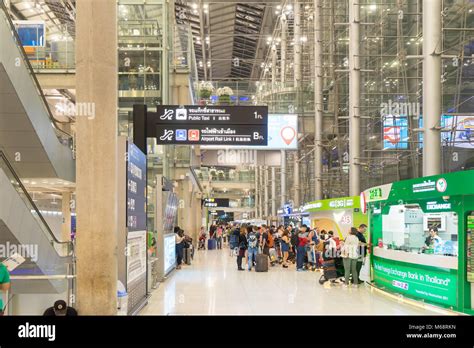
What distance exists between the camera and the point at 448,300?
31.1 feet

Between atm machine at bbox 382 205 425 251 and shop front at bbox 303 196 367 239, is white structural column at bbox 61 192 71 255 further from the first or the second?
atm machine at bbox 382 205 425 251

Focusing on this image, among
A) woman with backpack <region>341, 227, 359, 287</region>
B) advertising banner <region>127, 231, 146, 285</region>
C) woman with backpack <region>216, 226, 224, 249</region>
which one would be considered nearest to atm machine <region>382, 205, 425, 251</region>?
woman with backpack <region>341, 227, 359, 287</region>

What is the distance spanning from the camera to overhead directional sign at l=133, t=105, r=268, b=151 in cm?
1172

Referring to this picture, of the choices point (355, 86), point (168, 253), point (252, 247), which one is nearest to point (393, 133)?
point (355, 86)

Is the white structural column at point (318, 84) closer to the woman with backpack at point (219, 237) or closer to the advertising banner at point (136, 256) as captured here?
the woman with backpack at point (219, 237)

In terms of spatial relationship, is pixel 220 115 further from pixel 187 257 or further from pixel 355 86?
pixel 355 86

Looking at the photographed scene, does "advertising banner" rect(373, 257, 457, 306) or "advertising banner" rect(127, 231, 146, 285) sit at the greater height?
"advertising banner" rect(127, 231, 146, 285)

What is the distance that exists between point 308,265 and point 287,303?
8.26 metres

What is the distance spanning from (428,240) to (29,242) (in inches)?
289

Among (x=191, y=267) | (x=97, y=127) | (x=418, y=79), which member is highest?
(x=418, y=79)

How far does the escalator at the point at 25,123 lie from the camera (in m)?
9.31

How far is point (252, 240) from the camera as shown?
17.6 meters
